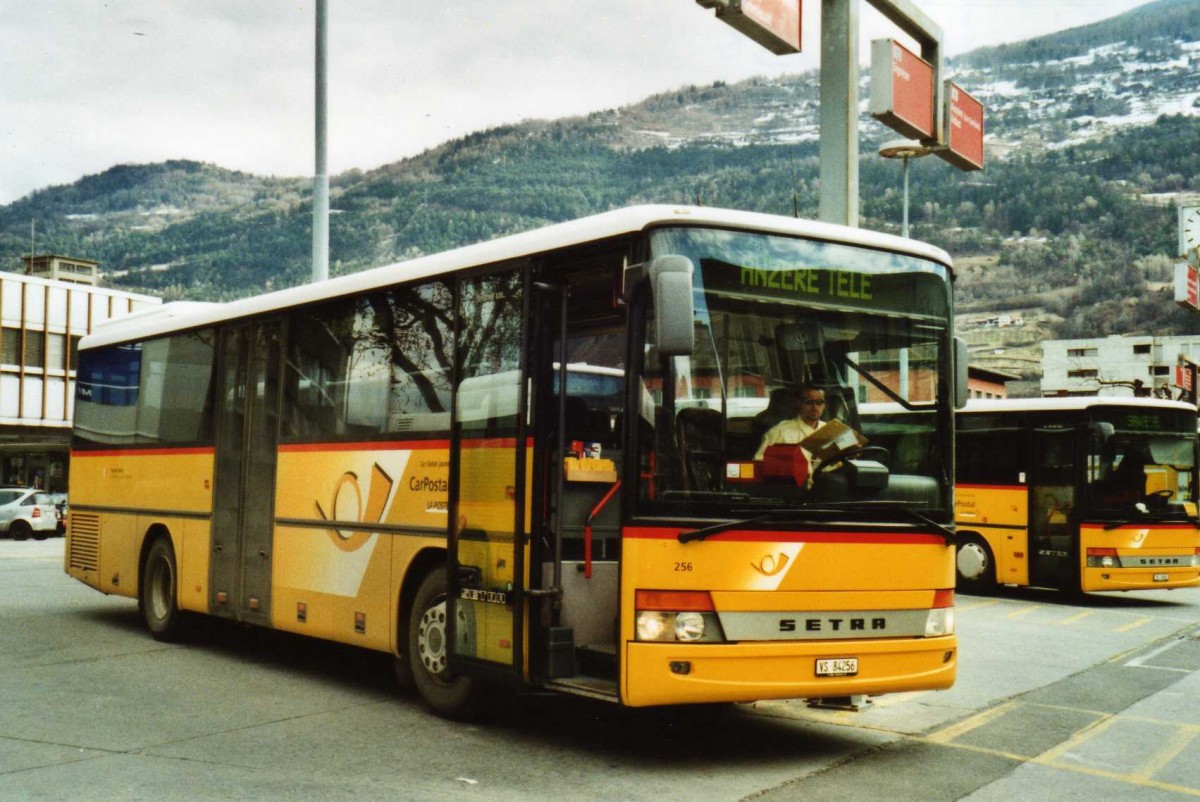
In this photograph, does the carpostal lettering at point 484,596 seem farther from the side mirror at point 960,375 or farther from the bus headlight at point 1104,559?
the bus headlight at point 1104,559

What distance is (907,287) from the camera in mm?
8039

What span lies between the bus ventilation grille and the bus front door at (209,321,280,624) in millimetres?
3191

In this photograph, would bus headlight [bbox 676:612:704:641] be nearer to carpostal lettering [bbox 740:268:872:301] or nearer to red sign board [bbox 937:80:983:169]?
carpostal lettering [bbox 740:268:872:301]

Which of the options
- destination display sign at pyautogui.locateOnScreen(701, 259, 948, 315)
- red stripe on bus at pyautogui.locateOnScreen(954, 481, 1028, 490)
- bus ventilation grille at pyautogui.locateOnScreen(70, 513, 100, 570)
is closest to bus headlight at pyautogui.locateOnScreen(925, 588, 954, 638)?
destination display sign at pyautogui.locateOnScreen(701, 259, 948, 315)

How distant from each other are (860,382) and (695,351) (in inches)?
45.3

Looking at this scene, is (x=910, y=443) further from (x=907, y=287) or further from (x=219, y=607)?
(x=219, y=607)

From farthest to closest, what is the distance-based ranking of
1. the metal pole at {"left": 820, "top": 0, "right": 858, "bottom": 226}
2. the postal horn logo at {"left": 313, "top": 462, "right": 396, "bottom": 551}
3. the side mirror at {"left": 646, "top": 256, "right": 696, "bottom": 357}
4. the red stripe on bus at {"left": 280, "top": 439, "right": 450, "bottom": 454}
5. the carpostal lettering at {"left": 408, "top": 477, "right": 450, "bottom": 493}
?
the metal pole at {"left": 820, "top": 0, "right": 858, "bottom": 226} → the postal horn logo at {"left": 313, "top": 462, "right": 396, "bottom": 551} → the red stripe on bus at {"left": 280, "top": 439, "right": 450, "bottom": 454} → the carpostal lettering at {"left": 408, "top": 477, "right": 450, "bottom": 493} → the side mirror at {"left": 646, "top": 256, "right": 696, "bottom": 357}

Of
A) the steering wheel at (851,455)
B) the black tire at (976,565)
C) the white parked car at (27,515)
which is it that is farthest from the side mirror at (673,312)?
the white parked car at (27,515)

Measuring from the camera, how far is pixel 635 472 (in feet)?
23.5

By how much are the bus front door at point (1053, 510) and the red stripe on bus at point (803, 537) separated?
12176 mm

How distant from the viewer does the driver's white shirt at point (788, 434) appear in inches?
286

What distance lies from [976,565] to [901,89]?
10.5 metres

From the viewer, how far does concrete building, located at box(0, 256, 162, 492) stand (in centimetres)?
5172

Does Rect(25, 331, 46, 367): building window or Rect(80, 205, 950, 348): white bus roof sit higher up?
Rect(25, 331, 46, 367): building window
